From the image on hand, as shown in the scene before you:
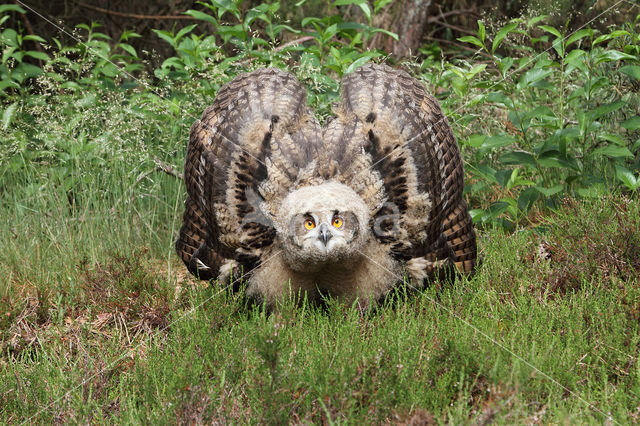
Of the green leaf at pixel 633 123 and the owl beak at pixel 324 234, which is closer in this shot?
the owl beak at pixel 324 234

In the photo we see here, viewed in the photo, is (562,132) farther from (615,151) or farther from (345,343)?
(345,343)

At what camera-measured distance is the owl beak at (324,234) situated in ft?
9.14

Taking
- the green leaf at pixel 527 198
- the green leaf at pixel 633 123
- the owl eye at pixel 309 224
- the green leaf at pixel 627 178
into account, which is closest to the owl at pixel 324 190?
the owl eye at pixel 309 224

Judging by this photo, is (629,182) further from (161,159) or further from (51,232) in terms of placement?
(51,232)

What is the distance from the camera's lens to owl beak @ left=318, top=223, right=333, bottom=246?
2787mm

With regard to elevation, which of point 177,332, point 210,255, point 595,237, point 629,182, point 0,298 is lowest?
point 0,298

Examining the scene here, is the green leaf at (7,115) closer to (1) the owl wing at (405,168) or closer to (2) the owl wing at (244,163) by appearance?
(2) the owl wing at (244,163)

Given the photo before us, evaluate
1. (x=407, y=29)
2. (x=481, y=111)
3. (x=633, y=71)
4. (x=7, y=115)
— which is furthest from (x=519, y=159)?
(x=7, y=115)

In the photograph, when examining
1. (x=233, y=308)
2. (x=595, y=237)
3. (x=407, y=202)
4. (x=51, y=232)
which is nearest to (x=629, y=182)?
(x=595, y=237)

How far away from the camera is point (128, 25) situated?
316 inches

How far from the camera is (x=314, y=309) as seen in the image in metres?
3.31

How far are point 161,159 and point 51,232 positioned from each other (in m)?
0.94

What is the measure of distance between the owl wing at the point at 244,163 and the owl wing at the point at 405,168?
7.8 inches

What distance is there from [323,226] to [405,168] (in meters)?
0.59
